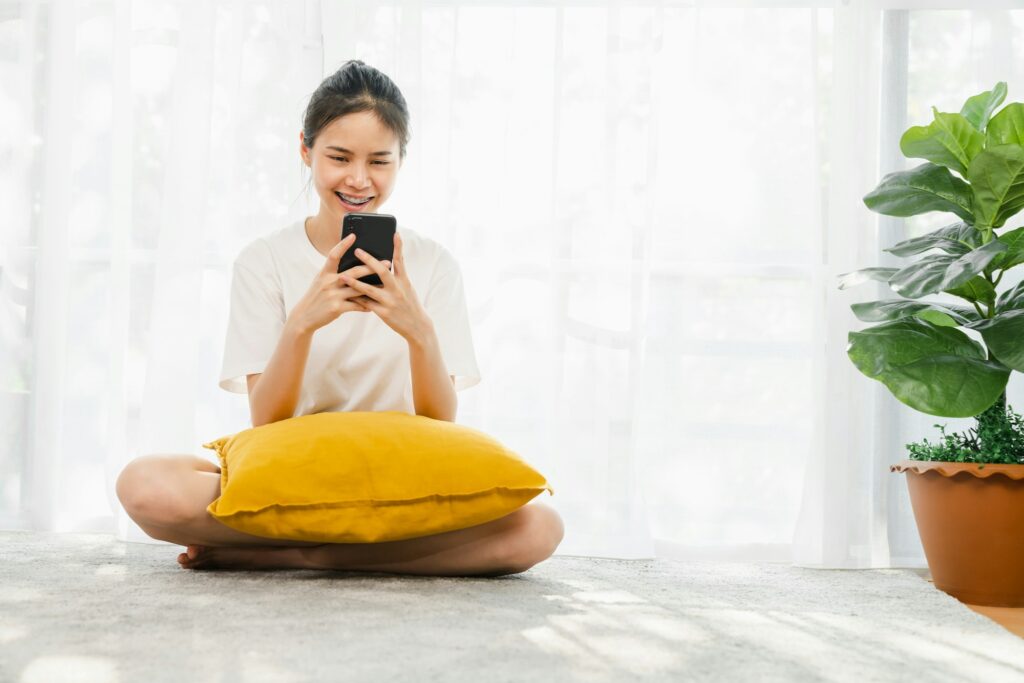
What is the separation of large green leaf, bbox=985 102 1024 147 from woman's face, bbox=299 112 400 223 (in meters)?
1.19

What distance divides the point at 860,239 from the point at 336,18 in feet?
4.63

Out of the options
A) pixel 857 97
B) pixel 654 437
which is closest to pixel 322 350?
pixel 654 437

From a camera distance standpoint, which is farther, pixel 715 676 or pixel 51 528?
pixel 51 528

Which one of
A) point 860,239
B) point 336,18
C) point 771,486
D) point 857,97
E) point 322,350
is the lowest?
point 771,486

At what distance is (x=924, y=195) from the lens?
83.4 inches

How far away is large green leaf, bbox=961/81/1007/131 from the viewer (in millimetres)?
2100

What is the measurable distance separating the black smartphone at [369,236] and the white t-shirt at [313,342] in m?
0.19

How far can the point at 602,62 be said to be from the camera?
8.43 feet

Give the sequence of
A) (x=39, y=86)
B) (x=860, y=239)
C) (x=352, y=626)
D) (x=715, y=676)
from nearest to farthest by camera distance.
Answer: (x=715, y=676)
(x=352, y=626)
(x=860, y=239)
(x=39, y=86)

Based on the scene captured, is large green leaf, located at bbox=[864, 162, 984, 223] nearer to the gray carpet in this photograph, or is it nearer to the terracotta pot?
the terracotta pot

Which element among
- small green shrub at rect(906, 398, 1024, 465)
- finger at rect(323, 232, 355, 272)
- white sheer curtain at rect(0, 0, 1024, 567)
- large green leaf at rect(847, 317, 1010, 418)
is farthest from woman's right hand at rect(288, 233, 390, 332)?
small green shrub at rect(906, 398, 1024, 465)

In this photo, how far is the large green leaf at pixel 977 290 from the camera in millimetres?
2092

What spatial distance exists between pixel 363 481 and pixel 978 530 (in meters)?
1.19

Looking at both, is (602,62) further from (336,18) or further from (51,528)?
(51,528)
